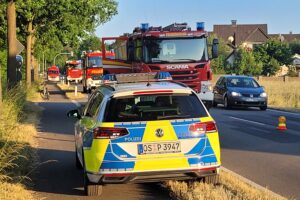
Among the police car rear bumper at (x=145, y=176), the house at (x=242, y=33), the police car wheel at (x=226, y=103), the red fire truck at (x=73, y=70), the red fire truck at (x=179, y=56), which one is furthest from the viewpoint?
the house at (x=242, y=33)

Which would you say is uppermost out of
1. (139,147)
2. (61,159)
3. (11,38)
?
(11,38)

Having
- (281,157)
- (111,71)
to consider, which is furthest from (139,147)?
(111,71)

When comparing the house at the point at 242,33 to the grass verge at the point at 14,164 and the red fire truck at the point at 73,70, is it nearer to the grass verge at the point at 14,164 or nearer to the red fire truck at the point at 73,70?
the red fire truck at the point at 73,70

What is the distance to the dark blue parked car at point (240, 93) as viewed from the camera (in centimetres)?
2631

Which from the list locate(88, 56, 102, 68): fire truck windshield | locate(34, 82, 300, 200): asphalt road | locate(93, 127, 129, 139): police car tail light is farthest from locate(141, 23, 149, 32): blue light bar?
locate(88, 56, 102, 68): fire truck windshield

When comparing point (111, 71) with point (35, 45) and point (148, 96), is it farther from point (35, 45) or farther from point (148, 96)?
point (35, 45)

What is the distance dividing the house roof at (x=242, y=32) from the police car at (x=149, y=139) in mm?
125914

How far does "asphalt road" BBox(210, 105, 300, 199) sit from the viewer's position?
898cm

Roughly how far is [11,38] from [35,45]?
22849 mm

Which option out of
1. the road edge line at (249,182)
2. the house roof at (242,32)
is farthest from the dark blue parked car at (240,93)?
the house roof at (242,32)

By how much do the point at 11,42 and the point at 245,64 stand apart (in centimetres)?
6801

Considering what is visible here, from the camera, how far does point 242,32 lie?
13700cm

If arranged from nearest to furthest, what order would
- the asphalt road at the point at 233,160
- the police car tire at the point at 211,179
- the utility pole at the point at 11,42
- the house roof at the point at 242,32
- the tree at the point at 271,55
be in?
the police car tire at the point at 211,179 → the asphalt road at the point at 233,160 → the utility pole at the point at 11,42 → the tree at the point at 271,55 → the house roof at the point at 242,32

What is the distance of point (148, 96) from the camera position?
7836mm
